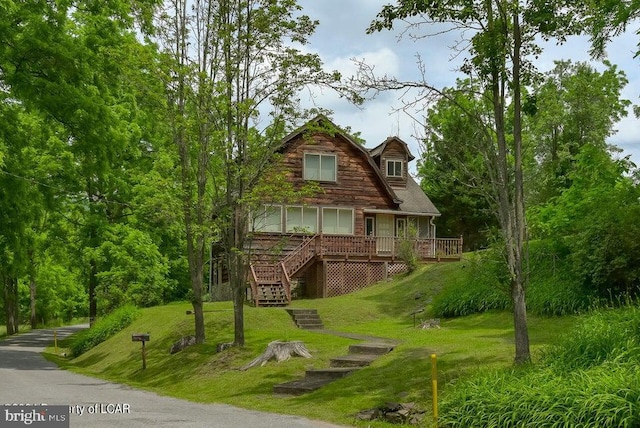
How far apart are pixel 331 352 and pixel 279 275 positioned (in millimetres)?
16159

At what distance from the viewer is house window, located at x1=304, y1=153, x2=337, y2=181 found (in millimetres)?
42812

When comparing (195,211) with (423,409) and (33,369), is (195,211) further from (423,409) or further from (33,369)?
(423,409)

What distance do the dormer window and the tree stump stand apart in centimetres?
2791

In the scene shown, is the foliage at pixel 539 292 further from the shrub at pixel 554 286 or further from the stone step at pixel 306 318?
the stone step at pixel 306 318

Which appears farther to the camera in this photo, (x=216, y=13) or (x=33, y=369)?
(x=33, y=369)

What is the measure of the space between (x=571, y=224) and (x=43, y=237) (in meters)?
29.8

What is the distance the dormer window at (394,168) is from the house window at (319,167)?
598 cm

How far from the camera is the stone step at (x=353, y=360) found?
18688mm

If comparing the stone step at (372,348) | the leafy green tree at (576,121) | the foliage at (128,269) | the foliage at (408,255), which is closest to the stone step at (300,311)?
the foliage at (408,255)

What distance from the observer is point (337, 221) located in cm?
4356

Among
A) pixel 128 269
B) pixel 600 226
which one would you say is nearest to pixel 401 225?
pixel 128 269

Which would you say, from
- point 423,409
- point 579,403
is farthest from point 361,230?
point 579,403

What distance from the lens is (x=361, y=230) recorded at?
144ft

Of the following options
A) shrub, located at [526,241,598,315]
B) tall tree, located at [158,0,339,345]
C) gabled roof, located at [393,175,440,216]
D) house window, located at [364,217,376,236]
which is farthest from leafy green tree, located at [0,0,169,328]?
gabled roof, located at [393,175,440,216]
